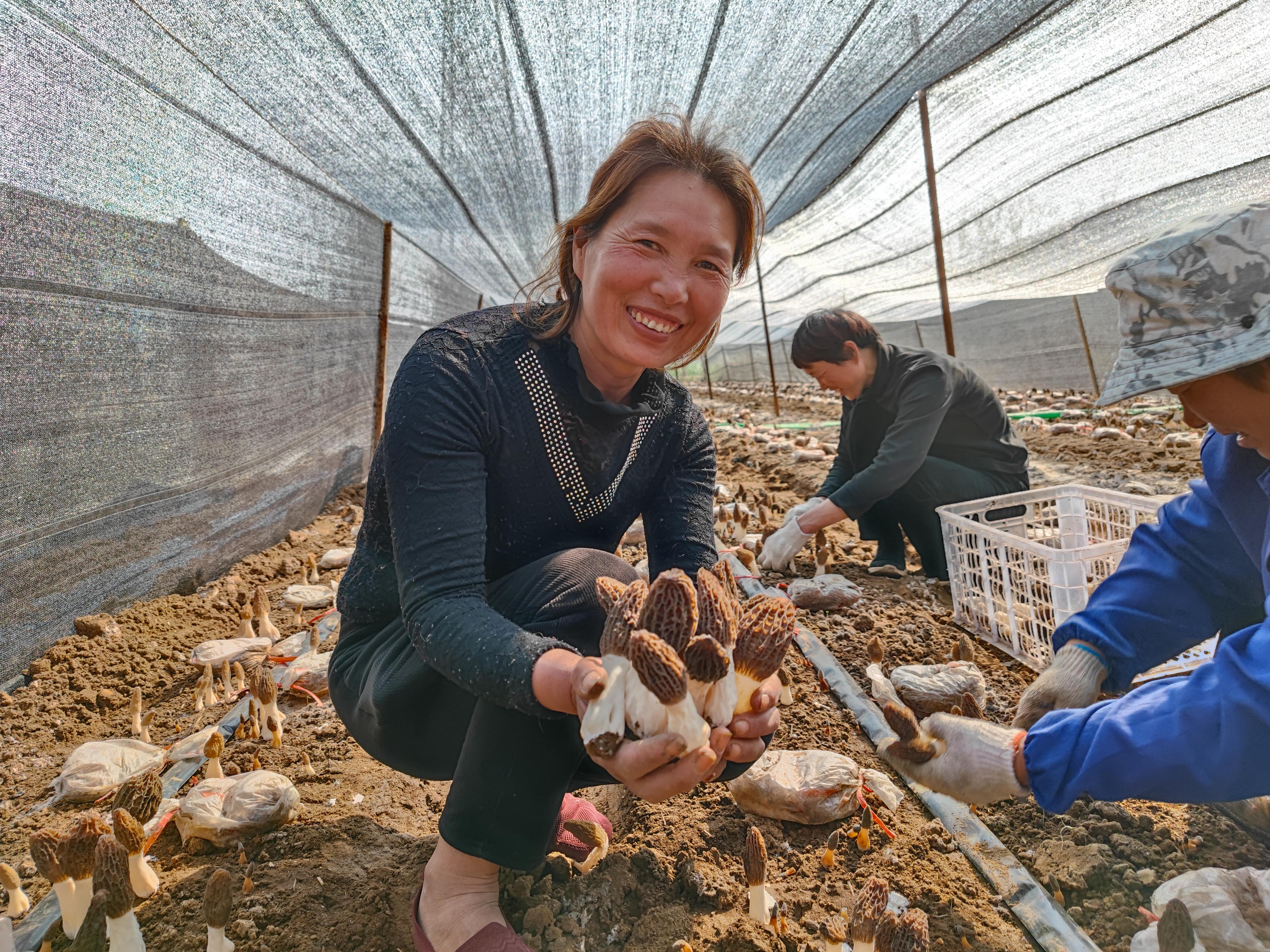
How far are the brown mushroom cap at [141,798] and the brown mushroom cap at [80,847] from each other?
0.58ft

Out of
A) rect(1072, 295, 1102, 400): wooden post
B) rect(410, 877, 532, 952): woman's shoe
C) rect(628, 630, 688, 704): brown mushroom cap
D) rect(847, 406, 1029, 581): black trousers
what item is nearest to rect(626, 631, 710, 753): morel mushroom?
rect(628, 630, 688, 704): brown mushroom cap

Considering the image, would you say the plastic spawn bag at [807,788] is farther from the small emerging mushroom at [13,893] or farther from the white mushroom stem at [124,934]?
the small emerging mushroom at [13,893]

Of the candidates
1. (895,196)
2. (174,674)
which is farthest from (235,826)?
(895,196)

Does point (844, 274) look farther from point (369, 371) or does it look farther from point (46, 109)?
point (46, 109)

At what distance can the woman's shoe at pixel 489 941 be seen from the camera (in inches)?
51.8

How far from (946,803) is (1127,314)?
126cm

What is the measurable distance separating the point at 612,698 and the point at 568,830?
77cm

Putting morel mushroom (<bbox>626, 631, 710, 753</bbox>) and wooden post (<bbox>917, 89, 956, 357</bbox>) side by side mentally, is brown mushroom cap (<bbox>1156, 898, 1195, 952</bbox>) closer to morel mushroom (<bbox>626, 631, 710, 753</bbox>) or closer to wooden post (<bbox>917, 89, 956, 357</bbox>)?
morel mushroom (<bbox>626, 631, 710, 753</bbox>)

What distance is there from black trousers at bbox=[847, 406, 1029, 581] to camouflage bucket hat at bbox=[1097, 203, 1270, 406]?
234 cm

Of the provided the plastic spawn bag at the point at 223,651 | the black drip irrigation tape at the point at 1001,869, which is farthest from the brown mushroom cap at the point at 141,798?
the black drip irrigation tape at the point at 1001,869

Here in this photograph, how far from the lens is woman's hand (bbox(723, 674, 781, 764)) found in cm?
131

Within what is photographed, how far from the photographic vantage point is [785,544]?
3748mm

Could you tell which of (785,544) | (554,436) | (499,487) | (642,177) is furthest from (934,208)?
(499,487)

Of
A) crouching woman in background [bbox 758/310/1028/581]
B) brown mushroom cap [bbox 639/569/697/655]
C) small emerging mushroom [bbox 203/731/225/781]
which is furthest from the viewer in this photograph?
crouching woman in background [bbox 758/310/1028/581]
